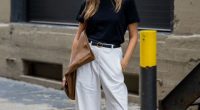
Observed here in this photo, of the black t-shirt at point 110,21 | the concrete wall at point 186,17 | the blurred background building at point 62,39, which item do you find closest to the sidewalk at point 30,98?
the blurred background building at point 62,39

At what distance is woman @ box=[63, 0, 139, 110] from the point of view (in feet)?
14.2

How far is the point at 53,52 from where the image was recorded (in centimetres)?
901

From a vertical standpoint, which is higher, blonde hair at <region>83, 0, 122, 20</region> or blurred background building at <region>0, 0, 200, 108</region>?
blonde hair at <region>83, 0, 122, 20</region>

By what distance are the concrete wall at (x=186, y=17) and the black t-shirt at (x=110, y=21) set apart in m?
2.56

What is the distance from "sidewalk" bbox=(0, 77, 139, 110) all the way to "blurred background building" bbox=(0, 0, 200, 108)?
19cm

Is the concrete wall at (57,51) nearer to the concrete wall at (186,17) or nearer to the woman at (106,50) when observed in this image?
the concrete wall at (186,17)

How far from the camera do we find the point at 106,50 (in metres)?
4.35

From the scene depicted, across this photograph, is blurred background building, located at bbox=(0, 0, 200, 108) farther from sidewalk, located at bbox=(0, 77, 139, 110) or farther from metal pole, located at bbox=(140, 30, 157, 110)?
metal pole, located at bbox=(140, 30, 157, 110)

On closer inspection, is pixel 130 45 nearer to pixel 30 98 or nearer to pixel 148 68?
pixel 148 68

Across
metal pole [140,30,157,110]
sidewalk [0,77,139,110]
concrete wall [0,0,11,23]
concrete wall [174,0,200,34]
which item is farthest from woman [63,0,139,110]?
concrete wall [0,0,11,23]

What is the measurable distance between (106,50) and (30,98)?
163 inches

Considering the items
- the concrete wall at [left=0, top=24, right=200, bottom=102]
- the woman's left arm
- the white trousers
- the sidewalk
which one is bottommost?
the sidewalk

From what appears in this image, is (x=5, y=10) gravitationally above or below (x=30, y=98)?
above

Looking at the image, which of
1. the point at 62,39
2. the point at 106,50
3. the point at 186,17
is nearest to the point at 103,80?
the point at 106,50
